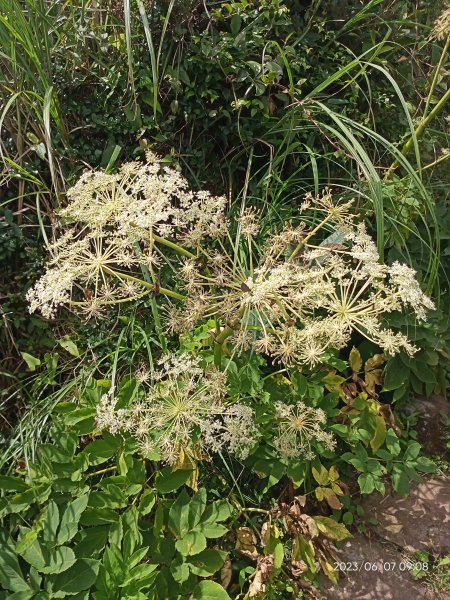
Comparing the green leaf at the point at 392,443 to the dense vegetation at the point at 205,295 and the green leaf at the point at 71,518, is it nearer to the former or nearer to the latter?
the dense vegetation at the point at 205,295

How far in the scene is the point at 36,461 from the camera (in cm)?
234

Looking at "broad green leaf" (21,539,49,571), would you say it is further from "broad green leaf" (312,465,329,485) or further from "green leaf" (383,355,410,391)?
"green leaf" (383,355,410,391)

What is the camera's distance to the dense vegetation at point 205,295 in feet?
5.76

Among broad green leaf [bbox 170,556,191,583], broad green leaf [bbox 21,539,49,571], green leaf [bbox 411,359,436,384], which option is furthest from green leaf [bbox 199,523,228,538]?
green leaf [bbox 411,359,436,384]

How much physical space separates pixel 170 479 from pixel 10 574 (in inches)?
22.9

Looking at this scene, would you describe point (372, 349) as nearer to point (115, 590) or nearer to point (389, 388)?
point (389, 388)

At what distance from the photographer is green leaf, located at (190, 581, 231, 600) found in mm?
1814

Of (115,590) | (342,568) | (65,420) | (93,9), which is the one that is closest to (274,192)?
(93,9)

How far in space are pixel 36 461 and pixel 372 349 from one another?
1.70 m

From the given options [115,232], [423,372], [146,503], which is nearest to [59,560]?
[146,503]

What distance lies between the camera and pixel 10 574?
1751mm

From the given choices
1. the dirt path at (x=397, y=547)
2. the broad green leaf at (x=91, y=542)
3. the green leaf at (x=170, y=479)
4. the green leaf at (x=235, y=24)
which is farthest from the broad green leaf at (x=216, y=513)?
the green leaf at (x=235, y=24)

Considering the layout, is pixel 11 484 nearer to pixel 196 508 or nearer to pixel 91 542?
pixel 91 542

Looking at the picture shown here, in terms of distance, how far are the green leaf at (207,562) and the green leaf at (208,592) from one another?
0.13ft
